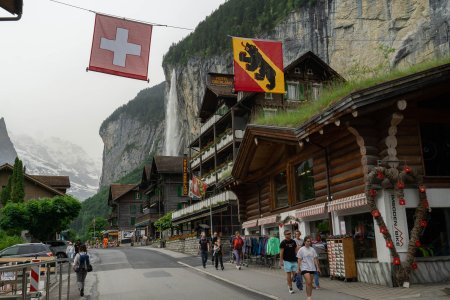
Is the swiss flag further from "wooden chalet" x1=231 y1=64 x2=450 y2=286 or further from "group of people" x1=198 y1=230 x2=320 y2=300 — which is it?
"group of people" x1=198 y1=230 x2=320 y2=300

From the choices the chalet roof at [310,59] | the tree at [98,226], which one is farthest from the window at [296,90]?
the tree at [98,226]

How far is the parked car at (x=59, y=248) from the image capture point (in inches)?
1246

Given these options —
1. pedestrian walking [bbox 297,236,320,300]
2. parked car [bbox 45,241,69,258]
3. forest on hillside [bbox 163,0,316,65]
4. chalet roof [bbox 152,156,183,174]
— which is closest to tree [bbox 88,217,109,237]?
chalet roof [bbox 152,156,183,174]

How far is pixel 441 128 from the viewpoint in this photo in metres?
14.6

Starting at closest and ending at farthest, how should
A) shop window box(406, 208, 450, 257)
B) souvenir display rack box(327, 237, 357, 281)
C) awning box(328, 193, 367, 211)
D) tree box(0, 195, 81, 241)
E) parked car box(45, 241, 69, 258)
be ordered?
awning box(328, 193, 367, 211) → shop window box(406, 208, 450, 257) → souvenir display rack box(327, 237, 357, 281) → parked car box(45, 241, 69, 258) → tree box(0, 195, 81, 241)

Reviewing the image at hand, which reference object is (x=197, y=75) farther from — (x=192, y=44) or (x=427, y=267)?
(x=427, y=267)

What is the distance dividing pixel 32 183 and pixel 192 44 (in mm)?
63032

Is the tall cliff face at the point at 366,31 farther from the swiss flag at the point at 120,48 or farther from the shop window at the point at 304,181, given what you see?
the swiss flag at the point at 120,48

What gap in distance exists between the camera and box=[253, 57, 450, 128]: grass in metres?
14.9

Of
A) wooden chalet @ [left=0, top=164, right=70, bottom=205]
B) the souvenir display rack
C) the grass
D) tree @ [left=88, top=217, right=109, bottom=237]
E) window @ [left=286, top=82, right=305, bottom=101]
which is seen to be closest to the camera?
the souvenir display rack

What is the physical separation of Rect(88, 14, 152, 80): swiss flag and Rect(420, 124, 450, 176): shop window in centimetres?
862

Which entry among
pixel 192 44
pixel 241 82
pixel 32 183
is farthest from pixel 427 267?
pixel 192 44

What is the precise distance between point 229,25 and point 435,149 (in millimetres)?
91846

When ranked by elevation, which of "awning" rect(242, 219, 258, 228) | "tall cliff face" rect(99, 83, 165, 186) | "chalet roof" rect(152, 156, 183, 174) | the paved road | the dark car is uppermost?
"tall cliff face" rect(99, 83, 165, 186)
